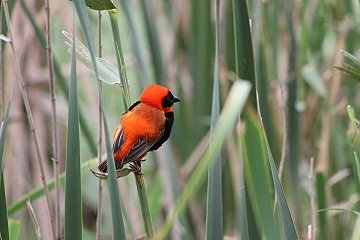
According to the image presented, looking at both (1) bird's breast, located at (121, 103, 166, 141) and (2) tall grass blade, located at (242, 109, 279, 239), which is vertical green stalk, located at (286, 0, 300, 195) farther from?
(2) tall grass blade, located at (242, 109, 279, 239)

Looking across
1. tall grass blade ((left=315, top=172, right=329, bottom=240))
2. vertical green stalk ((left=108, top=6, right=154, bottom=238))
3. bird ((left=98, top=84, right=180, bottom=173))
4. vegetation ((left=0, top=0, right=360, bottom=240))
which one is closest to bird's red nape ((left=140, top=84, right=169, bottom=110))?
bird ((left=98, top=84, right=180, bottom=173))

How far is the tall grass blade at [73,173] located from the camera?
692 millimetres

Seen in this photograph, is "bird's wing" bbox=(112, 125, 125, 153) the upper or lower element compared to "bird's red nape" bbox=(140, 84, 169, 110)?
lower

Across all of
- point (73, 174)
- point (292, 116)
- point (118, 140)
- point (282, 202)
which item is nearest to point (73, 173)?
point (73, 174)

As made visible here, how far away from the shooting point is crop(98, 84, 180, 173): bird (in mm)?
809

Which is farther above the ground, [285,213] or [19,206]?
[285,213]

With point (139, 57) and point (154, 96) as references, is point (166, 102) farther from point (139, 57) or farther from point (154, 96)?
point (139, 57)

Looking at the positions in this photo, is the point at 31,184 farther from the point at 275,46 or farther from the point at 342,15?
the point at 342,15

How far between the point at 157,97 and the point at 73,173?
193 millimetres

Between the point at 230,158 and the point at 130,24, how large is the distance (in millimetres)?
448

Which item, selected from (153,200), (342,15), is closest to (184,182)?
→ (153,200)

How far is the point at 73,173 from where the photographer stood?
28.0 inches

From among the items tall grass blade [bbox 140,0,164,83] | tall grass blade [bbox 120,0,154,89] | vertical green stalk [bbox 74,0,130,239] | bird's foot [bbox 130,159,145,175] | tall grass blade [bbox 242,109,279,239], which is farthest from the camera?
tall grass blade [bbox 140,0,164,83]

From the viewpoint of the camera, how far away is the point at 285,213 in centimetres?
71
